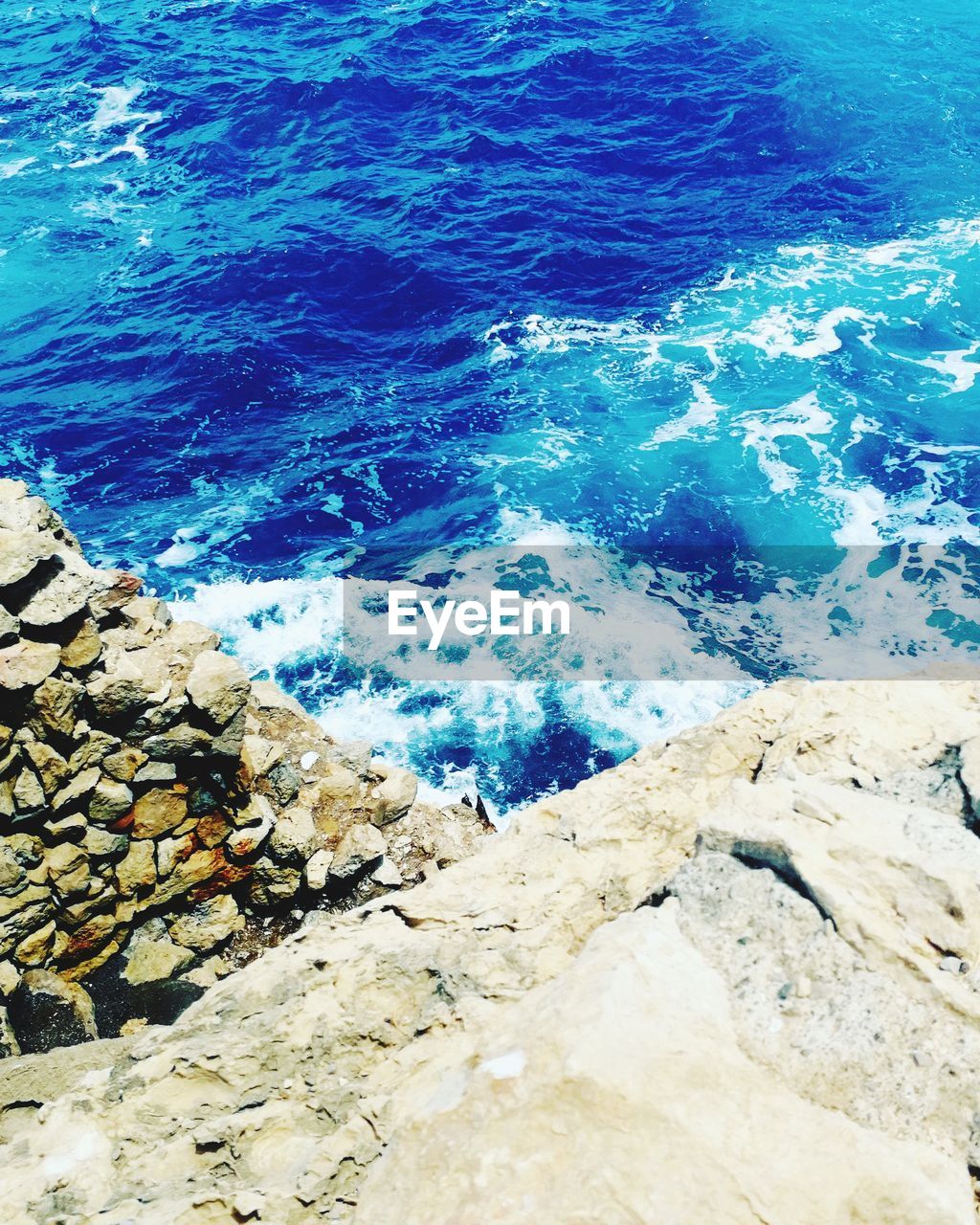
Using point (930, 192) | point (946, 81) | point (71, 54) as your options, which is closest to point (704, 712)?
point (930, 192)

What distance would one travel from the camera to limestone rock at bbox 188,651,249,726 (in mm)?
20750

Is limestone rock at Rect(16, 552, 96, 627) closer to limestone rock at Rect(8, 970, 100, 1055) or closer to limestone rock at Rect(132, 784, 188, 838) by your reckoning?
limestone rock at Rect(132, 784, 188, 838)

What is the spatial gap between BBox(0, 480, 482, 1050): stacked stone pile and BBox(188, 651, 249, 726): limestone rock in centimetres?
3

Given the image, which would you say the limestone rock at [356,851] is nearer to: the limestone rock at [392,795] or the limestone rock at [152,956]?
the limestone rock at [392,795]

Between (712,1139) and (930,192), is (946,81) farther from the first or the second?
(712,1139)

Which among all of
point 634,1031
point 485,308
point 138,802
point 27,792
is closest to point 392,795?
point 138,802

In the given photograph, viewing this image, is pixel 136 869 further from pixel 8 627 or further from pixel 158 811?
pixel 8 627

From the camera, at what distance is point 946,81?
6419 centimetres

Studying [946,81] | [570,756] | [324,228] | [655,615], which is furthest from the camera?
[946,81]

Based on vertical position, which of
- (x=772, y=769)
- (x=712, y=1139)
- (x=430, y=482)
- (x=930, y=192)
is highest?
(x=712, y=1139)

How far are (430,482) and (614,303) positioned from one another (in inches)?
604
